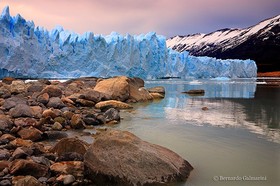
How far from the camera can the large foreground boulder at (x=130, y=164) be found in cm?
351

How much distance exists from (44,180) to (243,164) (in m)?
2.74

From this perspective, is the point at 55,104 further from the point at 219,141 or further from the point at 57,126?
the point at 219,141

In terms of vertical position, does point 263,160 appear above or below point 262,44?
below

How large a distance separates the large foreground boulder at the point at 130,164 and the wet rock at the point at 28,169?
0.55 metres

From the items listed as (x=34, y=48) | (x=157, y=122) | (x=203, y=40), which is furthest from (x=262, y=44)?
(x=157, y=122)

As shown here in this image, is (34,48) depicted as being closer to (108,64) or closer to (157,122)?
(108,64)

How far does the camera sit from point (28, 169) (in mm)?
3607

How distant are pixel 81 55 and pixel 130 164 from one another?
29266 mm

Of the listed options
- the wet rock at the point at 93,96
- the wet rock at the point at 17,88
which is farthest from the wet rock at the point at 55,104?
the wet rock at the point at 17,88

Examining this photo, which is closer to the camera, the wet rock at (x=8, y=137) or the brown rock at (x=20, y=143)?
the brown rock at (x=20, y=143)

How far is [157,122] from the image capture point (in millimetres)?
7988
